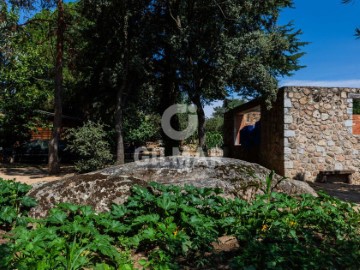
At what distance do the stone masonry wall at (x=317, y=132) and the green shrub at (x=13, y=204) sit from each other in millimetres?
Result: 8264

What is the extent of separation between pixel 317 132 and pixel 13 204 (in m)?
9.43

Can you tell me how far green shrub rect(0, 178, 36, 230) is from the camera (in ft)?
11.4

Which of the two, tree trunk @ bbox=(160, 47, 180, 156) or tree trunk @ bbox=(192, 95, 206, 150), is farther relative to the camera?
A: tree trunk @ bbox=(160, 47, 180, 156)

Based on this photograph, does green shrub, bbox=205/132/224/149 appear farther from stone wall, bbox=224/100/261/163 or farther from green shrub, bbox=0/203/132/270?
green shrub, bbox=0/203/132/270

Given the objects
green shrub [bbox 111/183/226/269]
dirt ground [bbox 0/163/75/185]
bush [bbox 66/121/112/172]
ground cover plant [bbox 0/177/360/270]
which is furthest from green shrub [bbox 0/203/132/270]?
bush [bbox 66/121/112/172]

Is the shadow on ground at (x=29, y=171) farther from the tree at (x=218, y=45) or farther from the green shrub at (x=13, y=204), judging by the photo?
the green shrub at (x=13, y=204)

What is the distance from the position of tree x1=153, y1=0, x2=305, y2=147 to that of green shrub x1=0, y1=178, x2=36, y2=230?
8788 mm

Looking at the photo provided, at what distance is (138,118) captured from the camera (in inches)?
623

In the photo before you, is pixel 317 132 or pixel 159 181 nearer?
pixel 159 181

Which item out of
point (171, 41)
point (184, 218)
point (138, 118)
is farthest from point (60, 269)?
point (138, 118)

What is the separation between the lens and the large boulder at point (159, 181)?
395 centimetres

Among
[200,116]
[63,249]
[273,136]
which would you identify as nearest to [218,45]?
[200,116]

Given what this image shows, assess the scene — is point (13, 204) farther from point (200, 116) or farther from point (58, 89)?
point (200, 116)

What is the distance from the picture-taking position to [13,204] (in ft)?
12.6
